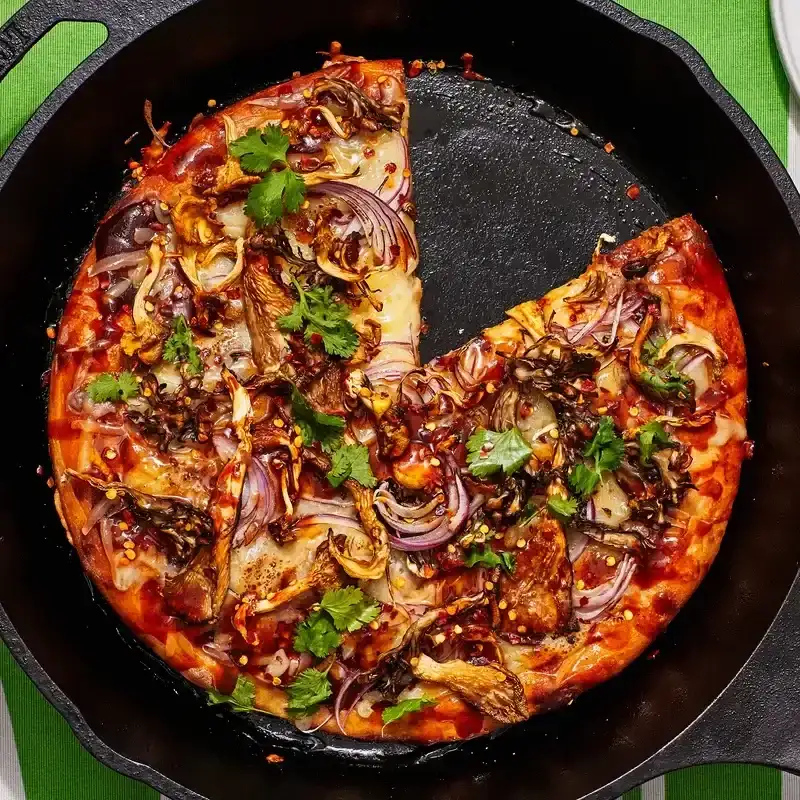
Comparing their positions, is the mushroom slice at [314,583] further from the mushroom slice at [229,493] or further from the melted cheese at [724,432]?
the melted cheese at [724,432]

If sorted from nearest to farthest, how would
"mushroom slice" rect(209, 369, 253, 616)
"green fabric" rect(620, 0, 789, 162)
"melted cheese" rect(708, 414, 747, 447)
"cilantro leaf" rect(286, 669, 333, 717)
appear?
"mushroom slice" rect(209, 369, 253, 616)
"cilantro leaf" rect(286, 669, 333, 717)
"melted cheese" rect(708, 414, 747, 447)
"green fabric" rect(620, 0, 789, 162)

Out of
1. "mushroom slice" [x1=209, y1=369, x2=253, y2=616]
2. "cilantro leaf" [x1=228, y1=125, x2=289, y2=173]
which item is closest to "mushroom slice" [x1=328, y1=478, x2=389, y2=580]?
Answer: "mushroom slice" [x1=209, y1=369, x2=253, y2=616]

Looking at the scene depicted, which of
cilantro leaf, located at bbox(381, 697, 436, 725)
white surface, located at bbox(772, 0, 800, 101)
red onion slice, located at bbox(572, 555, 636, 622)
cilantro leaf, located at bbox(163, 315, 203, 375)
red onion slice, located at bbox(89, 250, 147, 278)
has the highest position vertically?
white surface, located at bbox(772, 0, 800, 101)

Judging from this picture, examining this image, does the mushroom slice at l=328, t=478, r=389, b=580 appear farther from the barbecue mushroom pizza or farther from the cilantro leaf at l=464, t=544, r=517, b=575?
the cilantro leaf at l=464, t=544, r=517, b=575

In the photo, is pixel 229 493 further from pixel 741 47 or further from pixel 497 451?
pixel 741 47

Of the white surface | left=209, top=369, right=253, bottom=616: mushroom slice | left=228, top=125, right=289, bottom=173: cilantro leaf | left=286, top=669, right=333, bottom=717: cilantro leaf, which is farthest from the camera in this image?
the white surface

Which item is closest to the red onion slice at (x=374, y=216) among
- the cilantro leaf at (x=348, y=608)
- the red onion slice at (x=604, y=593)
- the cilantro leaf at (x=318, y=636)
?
the cilantro leaf at (x=348, y=608)

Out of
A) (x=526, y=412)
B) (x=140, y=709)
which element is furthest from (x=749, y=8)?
(x=140, y=709)

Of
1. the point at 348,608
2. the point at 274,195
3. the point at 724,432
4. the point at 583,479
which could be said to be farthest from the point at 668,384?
the point at 274,195
